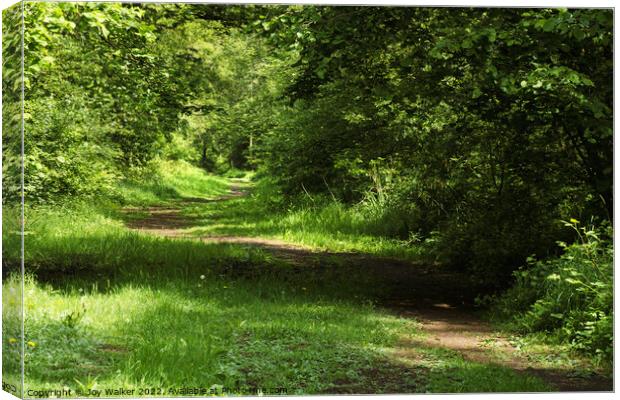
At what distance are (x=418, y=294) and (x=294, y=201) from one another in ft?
6.02

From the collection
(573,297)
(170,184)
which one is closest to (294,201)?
(170,184)

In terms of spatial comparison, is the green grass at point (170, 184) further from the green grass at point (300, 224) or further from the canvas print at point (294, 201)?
the green grass at point (300, 224)

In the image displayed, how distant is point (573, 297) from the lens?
22.1 feet

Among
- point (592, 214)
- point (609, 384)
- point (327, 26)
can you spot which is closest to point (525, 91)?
point (592, 214)

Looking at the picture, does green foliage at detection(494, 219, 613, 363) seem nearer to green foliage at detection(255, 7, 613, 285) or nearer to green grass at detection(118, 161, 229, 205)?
green foliage at detection(255, 7, 613, 285)

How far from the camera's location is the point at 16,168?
5418mm

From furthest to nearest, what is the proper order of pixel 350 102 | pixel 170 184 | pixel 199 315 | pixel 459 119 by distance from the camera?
1. pixel 350 102
2. pixel 170 184
3. pixel 459 119
4. pixel 199 315

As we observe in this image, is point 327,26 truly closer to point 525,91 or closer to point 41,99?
point 525,91

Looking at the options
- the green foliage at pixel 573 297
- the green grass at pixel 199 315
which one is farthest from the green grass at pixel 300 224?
the green foliage at pixel 573 297

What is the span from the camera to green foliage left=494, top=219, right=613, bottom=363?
250 inches

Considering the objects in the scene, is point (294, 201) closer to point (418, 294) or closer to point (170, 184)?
point (170, 184)

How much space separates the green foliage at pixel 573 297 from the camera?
634cm

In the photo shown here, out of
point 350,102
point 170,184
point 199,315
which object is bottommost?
point 199,315

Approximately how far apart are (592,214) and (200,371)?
12.9 ft
